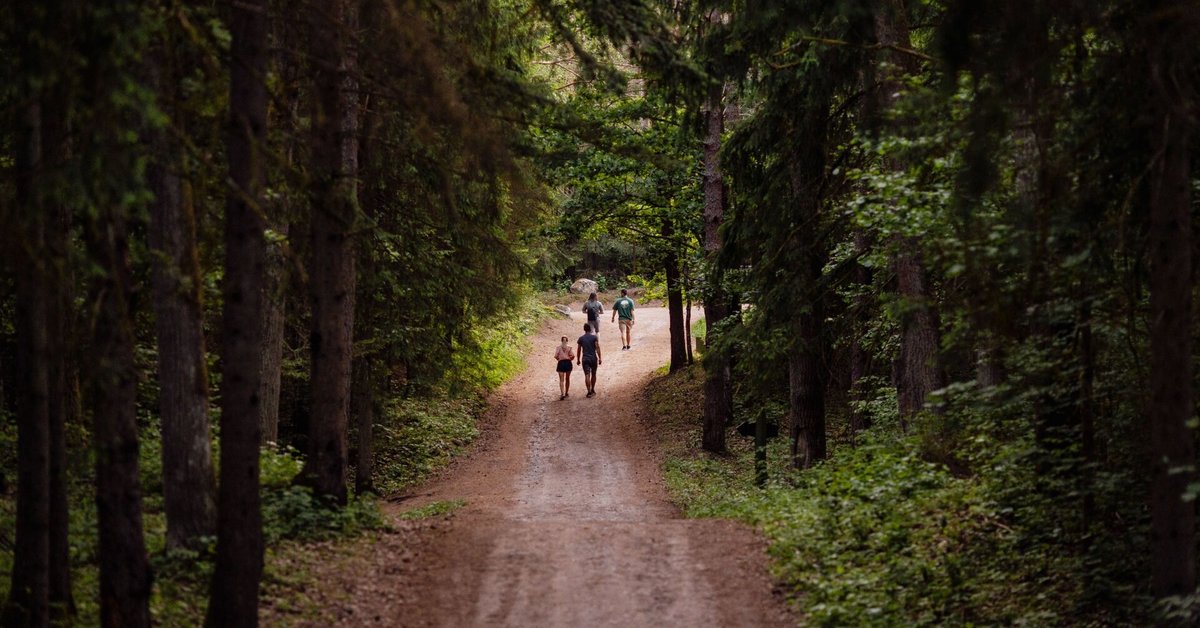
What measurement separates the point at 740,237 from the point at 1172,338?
364 inches

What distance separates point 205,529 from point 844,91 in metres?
9.80

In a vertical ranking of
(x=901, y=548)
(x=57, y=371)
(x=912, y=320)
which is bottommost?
(x=901, y=548)

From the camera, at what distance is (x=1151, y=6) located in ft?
22.1

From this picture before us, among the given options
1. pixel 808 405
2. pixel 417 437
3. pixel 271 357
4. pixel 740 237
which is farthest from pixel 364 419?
pixel 808 405

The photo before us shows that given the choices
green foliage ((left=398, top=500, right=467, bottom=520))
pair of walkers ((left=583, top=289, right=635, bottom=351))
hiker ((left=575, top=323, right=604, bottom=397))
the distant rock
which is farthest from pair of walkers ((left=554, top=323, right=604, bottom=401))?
the distant rock

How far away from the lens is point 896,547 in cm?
1024

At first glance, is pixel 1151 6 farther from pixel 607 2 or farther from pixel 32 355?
pixel 32 355

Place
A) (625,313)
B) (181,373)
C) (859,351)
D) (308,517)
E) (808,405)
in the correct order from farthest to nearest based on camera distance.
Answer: (625,313) → (859,351) → (808,405) → (308,517) → (181,373)

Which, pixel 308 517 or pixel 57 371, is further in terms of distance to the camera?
pixel 308 517

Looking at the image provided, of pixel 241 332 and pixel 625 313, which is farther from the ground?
pixel 625 313

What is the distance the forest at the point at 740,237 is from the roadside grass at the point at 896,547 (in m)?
0.05

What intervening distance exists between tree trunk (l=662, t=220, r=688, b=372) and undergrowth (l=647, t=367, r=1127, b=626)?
38.2ft

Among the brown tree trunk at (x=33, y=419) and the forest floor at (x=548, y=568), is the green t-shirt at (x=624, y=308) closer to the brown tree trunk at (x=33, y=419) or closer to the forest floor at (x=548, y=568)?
the forest floor at (x=548, y=568)

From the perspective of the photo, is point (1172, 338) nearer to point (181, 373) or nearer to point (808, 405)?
point (181, 373)
